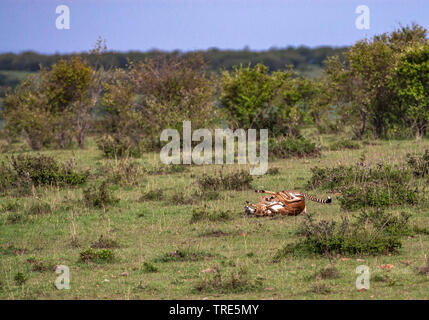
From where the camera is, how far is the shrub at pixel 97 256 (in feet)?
25.9

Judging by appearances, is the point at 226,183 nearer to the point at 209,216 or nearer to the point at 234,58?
the point at 209,216

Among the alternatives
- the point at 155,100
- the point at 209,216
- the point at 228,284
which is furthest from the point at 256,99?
the point at 228,284

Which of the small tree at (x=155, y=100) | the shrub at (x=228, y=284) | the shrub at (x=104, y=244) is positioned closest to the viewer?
the shrub at (x=228, y=284)

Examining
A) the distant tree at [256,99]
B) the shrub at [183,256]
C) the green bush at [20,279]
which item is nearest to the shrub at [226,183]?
the shrub at [183,256]

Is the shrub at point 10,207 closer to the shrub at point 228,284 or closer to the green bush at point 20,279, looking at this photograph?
the green bush at point 20,279

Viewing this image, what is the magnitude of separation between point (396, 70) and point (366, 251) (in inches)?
525

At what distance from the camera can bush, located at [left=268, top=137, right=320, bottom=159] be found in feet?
53.6

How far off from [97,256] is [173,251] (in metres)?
0.92

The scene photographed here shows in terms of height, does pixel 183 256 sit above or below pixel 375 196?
below

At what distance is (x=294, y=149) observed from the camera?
16438mm

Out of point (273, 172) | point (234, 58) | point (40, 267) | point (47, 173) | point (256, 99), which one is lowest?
point (40, 267)

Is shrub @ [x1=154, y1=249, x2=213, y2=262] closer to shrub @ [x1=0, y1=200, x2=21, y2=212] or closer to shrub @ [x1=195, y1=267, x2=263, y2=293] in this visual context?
shrub @ [x1=195, y1=267, x2=263, y2=293]

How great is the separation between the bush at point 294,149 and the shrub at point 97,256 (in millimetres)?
Result: 9022

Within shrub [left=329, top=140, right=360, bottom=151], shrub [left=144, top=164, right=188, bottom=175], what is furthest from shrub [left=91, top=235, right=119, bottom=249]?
shrub [left=329, top=140, right=360, bottom=151]
